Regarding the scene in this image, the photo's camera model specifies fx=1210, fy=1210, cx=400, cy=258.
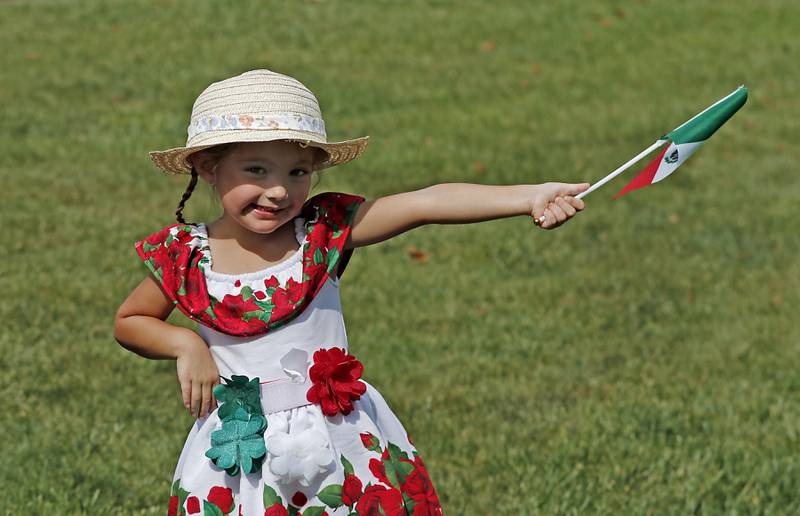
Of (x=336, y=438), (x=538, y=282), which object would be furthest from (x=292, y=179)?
(x=538, y=282)

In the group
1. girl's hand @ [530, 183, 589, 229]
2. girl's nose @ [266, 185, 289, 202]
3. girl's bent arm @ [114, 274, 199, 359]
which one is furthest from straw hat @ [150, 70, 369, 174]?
girl's hand @ [530, 183, 589, 229]

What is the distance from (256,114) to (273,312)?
0.53 meters

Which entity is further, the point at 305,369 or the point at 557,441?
the point at 557,441

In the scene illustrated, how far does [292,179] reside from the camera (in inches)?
129

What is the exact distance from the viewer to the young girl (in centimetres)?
321

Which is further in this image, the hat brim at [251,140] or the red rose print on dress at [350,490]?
the red rose print on dress at [350,490]

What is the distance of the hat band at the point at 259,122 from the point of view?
315 cm

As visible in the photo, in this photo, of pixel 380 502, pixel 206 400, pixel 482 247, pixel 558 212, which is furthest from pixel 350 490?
pixel 482 247

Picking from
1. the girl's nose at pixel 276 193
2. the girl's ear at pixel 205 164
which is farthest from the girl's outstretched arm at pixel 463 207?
the girl's ear at pixel 205 164

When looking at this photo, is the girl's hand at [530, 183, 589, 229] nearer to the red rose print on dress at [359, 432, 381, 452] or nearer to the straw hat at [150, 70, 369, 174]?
the straw hat at [150, 70, 369, 174]

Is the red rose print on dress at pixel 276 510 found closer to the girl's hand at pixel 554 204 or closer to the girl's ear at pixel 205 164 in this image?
the girl's ear at pixel 205 164

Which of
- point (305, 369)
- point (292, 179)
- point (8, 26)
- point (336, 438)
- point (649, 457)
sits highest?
point (8, 26)

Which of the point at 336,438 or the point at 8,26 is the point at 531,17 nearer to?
the point at 8,26

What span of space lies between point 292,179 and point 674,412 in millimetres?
2924
